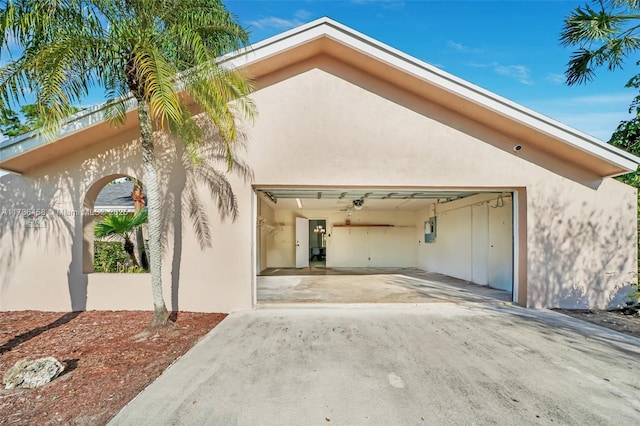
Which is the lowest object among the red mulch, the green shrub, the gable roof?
the red mulch

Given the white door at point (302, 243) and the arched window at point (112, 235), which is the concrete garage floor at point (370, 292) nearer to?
the arched window at point (112, 235)

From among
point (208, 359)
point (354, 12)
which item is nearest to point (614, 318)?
point (208, 359)

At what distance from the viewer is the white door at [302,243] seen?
618 inches

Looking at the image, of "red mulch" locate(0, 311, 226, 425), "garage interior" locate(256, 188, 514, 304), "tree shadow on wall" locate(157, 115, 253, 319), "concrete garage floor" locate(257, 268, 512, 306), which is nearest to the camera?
"red mulch" locate(0, 311, 226, 425)

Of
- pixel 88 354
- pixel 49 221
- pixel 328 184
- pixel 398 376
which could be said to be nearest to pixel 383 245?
pixel 328 184

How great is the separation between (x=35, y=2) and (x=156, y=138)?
2532mm

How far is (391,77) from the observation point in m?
6.34

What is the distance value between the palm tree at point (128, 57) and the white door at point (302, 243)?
417 inches

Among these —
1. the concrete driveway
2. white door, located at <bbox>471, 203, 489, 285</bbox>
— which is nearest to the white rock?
the concrete driveway

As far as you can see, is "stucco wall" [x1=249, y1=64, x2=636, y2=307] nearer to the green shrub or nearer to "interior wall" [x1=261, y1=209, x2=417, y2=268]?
the green shrub

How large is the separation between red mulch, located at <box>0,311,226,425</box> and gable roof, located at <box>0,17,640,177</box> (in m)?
3.18

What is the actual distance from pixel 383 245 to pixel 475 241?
650 centimetres

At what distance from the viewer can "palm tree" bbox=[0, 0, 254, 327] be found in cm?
422

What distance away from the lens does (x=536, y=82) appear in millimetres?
10812
